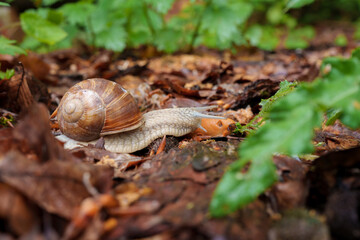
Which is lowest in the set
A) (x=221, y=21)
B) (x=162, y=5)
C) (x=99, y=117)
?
(x=99, y=117)

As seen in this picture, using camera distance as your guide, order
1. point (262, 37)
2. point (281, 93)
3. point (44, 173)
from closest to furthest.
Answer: point (44, 173) → point (281, 93) → point (262, 37)

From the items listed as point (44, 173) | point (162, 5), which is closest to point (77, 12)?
point (162, 5)

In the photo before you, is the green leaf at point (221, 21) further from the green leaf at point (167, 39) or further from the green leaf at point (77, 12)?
the green leaf at point (77, 12)

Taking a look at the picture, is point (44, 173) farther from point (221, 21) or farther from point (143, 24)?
point (143, 24)

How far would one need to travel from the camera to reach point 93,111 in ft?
8.82

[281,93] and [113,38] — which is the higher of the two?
[281,93]

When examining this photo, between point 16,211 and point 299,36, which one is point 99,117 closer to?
point 16,211

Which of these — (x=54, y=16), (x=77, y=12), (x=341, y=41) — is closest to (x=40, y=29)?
(x=54, y=16)

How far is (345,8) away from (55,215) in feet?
48.9

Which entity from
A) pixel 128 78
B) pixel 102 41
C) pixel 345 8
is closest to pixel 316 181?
pixel 128 78


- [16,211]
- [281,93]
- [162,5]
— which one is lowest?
[16,211]

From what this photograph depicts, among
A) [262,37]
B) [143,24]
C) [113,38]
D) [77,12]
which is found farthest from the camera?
[262,37]

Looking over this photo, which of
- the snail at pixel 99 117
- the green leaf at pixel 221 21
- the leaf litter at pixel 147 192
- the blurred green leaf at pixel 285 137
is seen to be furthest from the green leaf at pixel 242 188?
the green leaf at pixel 221 21

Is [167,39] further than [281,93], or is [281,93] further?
[167,39]
